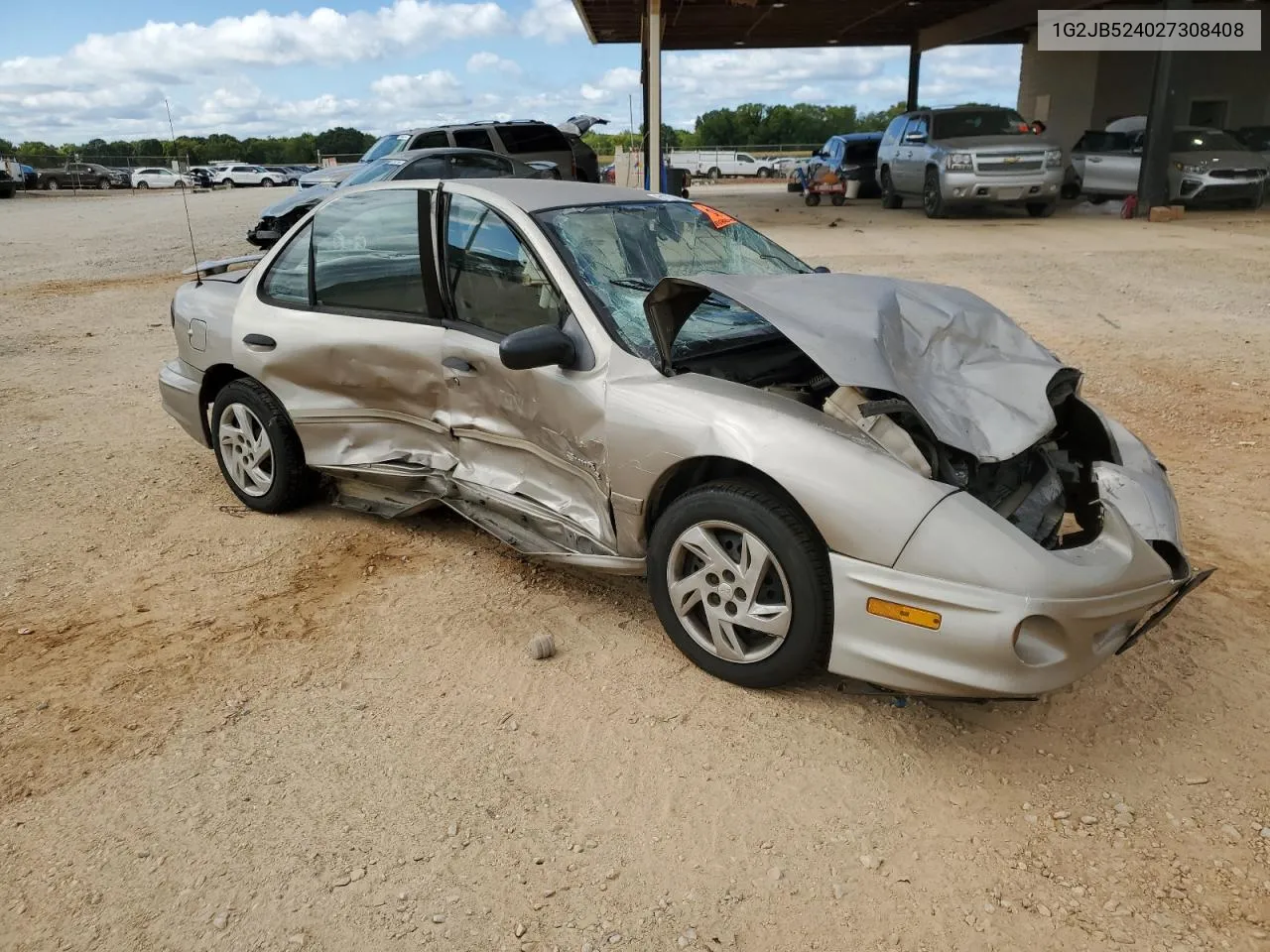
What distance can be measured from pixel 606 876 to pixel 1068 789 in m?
1.31

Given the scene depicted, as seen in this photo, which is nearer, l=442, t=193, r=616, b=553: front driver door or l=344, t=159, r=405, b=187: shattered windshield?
l=442, t=193, r=616, b=553: front driver door

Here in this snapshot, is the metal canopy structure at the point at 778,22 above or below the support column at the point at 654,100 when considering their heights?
above

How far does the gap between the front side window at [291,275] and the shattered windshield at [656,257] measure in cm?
138

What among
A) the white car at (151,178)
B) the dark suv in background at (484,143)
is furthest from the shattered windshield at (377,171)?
the white car at (151,178)

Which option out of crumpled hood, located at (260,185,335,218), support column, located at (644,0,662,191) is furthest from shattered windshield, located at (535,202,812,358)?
support column, located at (644,0,662,191)

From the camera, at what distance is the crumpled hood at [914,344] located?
9.35 ft

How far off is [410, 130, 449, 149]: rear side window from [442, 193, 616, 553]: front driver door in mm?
13214

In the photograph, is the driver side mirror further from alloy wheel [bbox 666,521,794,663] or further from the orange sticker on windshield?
the orange sticker on windshield

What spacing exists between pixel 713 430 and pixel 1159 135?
55.6ft

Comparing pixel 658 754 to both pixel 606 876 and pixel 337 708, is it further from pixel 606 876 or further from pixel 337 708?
pixel 337 708

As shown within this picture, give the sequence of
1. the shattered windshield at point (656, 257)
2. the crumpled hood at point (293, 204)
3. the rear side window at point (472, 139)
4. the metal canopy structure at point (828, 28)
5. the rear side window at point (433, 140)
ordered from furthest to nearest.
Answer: the metal canopy structure at point (828, 28) → the rear side window at point (472, 139) → the rear side window at point (433, 140) → the crumpled hood at point (293, 204) → the shattered windshield at point (656, 257)

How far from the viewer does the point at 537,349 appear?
127 inches

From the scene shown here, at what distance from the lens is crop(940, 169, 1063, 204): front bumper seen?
16.0 metres

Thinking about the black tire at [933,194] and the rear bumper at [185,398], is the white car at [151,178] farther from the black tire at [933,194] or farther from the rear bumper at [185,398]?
the rear bumper at [185,398]
